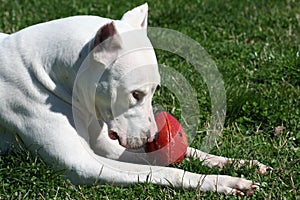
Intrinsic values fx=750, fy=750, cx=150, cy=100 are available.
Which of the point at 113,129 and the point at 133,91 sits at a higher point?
the point at 133,91

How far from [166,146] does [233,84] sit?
6.07 feet

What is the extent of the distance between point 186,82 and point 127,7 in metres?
2.72

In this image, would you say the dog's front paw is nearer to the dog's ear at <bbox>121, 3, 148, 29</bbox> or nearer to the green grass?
the green grass

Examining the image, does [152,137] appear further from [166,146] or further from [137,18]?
[137,18]

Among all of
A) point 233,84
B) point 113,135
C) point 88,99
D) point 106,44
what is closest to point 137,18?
point 106,44

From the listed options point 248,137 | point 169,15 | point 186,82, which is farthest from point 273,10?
point 248,137

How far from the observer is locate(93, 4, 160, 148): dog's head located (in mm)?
4805

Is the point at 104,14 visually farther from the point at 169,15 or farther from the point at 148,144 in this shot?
the point at 148,144

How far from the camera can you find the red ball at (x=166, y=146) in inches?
203

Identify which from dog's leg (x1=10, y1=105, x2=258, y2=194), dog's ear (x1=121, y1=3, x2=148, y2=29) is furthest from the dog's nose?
dog's ear (x1=121, y1=3, x2=148, y2=29)

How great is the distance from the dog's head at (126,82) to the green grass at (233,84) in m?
0.38

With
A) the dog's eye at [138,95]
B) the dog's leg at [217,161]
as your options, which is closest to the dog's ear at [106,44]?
the dog's eye at [138,95]

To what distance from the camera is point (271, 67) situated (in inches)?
288

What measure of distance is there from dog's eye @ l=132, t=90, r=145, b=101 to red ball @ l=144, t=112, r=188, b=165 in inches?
14.0
